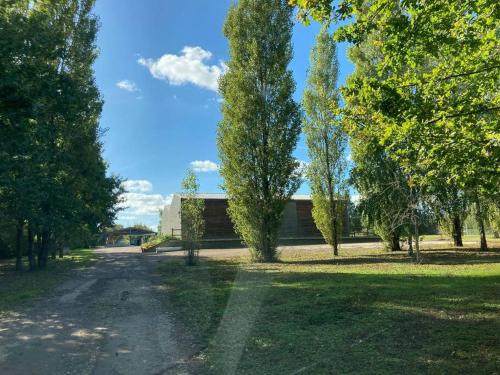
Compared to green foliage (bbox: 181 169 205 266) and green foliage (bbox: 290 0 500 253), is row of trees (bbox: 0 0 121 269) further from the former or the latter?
green foliage (bbox: 290 0 500 253)

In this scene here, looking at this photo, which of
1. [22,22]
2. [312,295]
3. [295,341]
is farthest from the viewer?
[22,22]

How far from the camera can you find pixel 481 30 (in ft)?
22.0

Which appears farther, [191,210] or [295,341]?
[191,210]

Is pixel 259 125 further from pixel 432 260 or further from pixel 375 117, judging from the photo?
pixel 375 117

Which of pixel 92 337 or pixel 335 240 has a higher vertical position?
pixel 335 240

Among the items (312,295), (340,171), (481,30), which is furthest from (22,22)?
(340,171)

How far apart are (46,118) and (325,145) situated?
16.4 metres

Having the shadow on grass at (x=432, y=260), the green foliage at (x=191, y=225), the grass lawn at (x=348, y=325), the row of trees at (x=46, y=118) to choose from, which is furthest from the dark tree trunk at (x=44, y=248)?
the grass lawn at (x=348, y=325)

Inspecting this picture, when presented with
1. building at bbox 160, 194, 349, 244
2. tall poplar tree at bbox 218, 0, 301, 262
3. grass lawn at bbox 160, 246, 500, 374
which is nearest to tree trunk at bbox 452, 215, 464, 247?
tall poplar tree at bbox 218, 0, 301, 262

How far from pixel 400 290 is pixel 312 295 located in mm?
2180

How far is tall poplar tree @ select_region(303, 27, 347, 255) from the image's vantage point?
2700cm

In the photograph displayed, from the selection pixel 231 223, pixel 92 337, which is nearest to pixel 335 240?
pixel 231 223

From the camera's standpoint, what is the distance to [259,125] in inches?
867

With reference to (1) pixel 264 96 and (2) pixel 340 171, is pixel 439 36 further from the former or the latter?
(2) pixel 340 171
